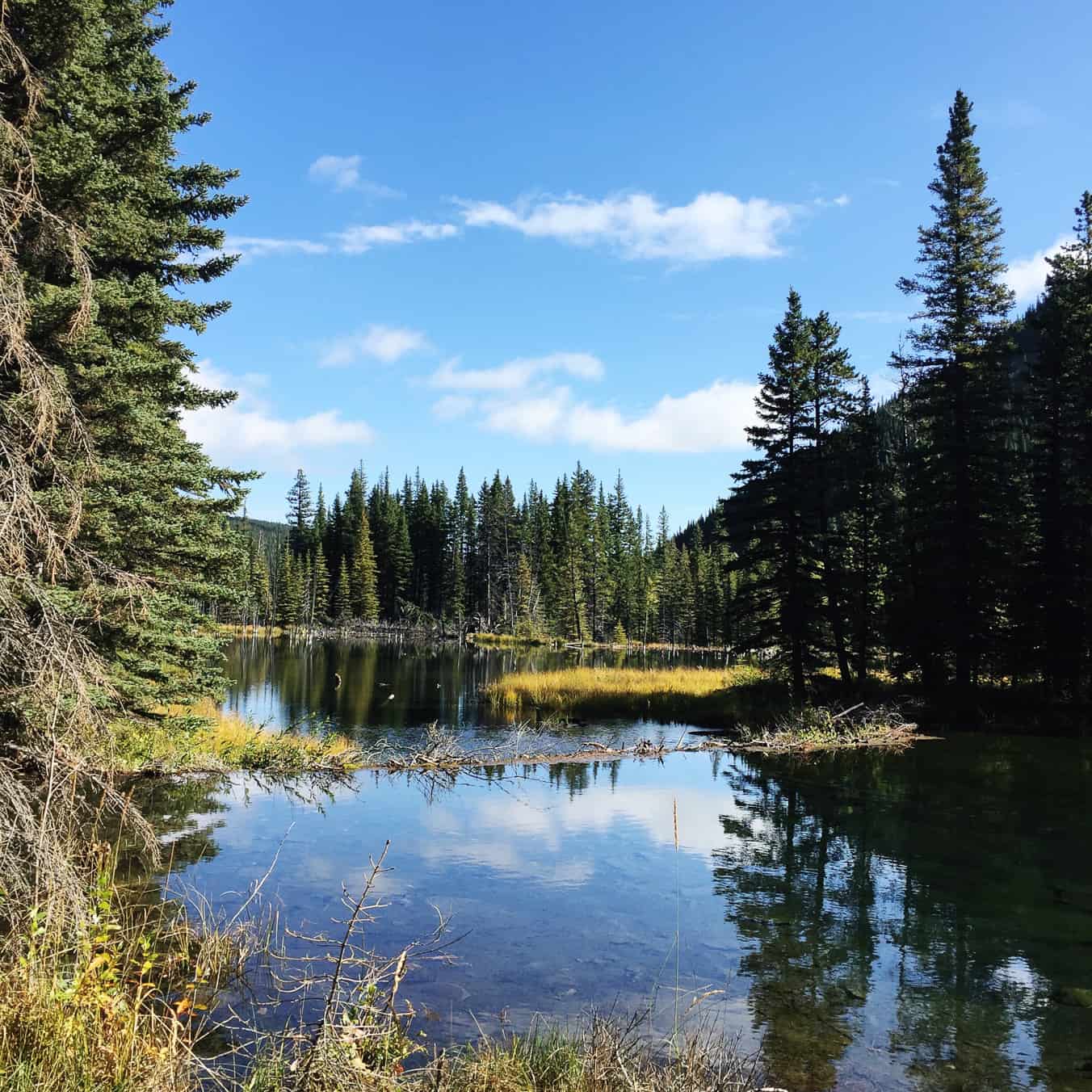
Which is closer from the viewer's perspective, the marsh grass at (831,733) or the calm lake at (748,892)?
the calm lake at (748,892)

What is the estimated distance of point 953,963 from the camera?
9984 millimetres

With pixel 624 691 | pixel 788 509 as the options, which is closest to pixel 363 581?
pixel 624 691

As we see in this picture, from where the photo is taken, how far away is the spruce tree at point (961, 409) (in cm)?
3064

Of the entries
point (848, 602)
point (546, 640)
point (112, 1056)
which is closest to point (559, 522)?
point (546, 640)

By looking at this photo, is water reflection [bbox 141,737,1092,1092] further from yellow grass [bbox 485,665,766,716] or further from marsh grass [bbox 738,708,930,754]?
yellow grass [bbox 485,665,766,716]

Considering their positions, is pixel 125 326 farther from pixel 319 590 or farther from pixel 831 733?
pixel 319 590

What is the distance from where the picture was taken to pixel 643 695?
38312 mm

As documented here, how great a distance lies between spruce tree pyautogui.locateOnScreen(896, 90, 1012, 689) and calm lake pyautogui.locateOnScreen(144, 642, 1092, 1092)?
7963 millimetres

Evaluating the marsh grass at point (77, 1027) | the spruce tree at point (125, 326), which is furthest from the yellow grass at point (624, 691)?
the marsh grass at point (77, 1027)

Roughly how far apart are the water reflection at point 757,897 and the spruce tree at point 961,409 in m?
10.2

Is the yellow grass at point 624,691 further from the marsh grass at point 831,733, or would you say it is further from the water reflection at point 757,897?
the water reflection at point 757,897

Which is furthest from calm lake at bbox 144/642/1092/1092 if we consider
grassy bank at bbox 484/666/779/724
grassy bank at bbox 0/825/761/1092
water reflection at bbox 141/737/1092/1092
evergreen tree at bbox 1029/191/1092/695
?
grassy bank at bbox 484/666/779/724

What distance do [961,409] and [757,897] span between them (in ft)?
83.9

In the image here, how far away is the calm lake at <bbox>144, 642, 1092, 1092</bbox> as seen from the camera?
8258mm
